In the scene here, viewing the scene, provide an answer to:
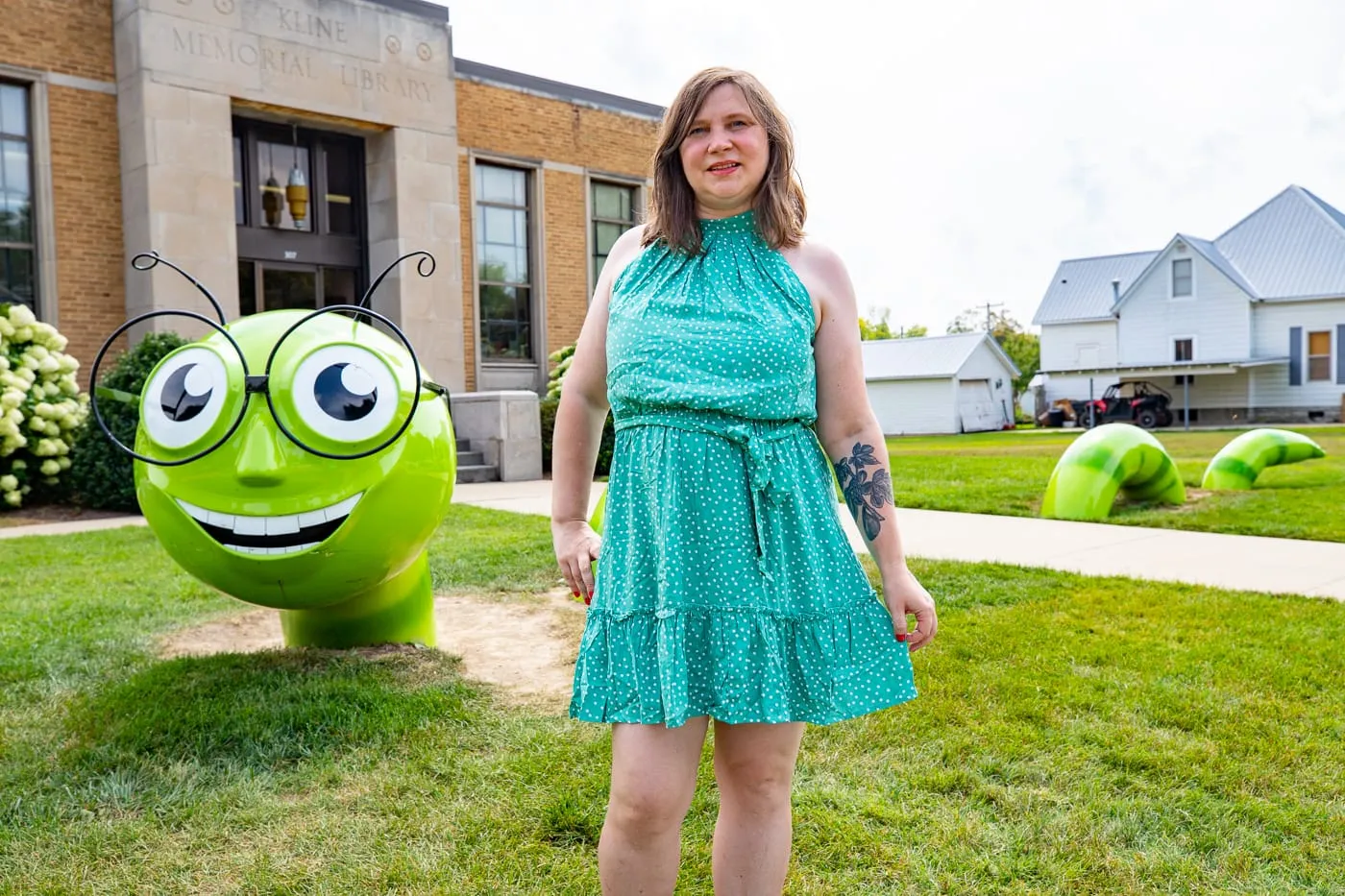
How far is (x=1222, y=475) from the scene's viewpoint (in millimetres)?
10812

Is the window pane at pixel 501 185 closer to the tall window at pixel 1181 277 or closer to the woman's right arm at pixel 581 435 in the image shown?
the woman's right arm at pixel 581 435

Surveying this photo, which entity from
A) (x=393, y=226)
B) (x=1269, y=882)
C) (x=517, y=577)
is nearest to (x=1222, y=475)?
(x=517, y=577)

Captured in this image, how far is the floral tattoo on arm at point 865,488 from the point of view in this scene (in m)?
2.13

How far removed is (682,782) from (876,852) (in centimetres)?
105

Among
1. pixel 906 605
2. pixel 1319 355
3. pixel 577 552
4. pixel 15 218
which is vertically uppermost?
pixel 15 218

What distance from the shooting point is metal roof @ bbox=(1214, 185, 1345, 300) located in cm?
3206

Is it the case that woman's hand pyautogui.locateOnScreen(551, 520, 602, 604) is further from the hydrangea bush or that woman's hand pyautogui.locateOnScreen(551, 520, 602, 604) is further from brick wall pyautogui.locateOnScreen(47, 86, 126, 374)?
brick wall pyautogui.locateOnScreen(47, 86, 126, 374)

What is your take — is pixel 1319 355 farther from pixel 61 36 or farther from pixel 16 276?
pixel 16 276

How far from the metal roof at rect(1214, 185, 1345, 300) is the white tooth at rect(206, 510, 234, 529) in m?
35.1

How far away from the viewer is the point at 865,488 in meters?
2.14

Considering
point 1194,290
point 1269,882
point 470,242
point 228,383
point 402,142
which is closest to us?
point 1269,882

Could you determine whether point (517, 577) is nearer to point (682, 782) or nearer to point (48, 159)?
point (682, 782)

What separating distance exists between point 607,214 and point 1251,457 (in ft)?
37.2

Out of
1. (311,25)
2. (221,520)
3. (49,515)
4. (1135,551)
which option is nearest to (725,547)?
(221,520)
